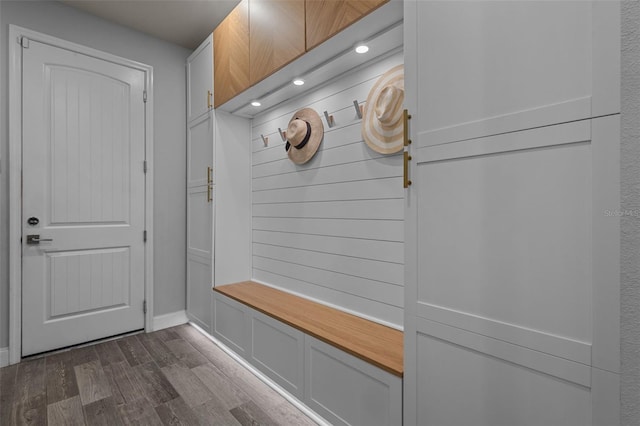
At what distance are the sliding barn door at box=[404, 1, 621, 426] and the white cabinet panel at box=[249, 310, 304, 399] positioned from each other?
2.46 feet

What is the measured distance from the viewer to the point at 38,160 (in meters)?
2.51

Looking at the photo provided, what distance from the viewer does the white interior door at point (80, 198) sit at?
2.49m

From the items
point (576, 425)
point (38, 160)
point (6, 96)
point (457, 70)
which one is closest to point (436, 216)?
point (457, 70)

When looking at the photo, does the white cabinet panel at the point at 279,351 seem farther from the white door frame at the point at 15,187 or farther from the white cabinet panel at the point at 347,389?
the white door frame at the point at 15,187

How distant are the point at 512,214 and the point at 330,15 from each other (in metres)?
1.31

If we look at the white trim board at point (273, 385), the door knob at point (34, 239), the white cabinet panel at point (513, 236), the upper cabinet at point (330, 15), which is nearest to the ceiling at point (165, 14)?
the upper cabinet at point (330, 15)

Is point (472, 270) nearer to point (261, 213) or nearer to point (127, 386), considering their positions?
point (261, 213)

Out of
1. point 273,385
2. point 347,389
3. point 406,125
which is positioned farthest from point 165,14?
point 347,389

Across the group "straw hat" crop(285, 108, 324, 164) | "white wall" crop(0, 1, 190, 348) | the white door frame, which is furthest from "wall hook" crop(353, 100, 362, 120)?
the white door frame

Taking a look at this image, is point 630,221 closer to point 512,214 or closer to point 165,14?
point 512,214

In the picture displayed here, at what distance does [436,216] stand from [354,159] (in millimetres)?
946

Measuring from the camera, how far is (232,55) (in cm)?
252

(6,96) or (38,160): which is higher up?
(6,96)

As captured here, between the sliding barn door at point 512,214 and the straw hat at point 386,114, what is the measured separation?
1.34ft
